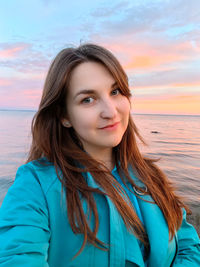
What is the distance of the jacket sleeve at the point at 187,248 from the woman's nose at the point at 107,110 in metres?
1.25

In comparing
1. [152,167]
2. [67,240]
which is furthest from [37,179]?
[152,167]

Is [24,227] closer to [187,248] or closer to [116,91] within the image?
[116,91]

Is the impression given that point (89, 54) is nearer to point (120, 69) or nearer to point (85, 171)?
point (120, 69)

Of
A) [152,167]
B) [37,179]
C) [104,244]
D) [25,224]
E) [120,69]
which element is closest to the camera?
[25,224]

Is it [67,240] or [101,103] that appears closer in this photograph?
[67,240]

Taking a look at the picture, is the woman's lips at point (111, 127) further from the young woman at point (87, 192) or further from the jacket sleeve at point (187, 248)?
Answer: the jacket sleeve at point (187, 248)

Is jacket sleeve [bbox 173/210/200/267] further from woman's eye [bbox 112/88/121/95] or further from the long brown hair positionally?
woman's eye [bbox 112/88/121/95]

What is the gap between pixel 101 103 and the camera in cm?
174

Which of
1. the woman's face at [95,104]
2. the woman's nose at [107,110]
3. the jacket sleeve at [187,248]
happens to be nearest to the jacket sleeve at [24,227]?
the woman's face at [95,104]

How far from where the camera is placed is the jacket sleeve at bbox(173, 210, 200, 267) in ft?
5.66

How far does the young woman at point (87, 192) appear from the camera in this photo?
1365 millimetres

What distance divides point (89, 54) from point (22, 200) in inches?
50.9

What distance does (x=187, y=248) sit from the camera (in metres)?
1.82

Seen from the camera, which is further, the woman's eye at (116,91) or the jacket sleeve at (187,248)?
the woman's eye at (116,91)
